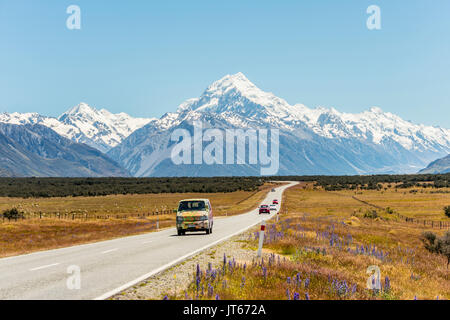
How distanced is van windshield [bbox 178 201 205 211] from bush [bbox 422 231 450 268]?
1347 centimetres

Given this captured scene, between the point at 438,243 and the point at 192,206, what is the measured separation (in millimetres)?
14390

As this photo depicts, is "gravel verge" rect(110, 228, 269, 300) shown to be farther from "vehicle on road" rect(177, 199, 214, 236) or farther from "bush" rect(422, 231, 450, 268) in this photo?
"bush" rect(422, 231, 450, 268)

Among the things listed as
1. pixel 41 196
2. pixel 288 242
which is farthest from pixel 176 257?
pixel 41 196

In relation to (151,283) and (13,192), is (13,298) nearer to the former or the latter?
(151,283)

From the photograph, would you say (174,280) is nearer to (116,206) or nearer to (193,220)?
(193,220)

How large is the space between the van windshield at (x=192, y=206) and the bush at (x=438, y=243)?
13.5 meters

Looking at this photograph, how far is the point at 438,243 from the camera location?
25438mm

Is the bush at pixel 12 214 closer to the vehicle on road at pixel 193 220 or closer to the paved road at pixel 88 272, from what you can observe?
the vehicle on road at pixel 193 220

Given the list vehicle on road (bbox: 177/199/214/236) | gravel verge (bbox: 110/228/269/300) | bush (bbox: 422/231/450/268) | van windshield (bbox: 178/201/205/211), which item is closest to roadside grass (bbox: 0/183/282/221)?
van windshield (bbox: 178/201/205/211)

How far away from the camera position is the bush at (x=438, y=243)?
24.2 meters

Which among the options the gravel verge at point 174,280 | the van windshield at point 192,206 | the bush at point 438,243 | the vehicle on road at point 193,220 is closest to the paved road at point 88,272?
the gravel verge at point 174,280

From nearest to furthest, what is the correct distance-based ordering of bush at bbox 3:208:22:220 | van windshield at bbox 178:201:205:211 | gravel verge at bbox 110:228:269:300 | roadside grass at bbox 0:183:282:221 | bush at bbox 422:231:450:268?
gravel verge at bbox 110:228:269:300, bush at bbox 422:231:450:268, van windshield at bbox 178:201:205:211, bush at bbox 3:208:22:220, roadside grass at bbox 0:183:282:221

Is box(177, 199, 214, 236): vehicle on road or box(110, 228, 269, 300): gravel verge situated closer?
box(110, 228, 269, 300): gravel verge

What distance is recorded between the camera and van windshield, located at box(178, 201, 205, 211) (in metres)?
27.8
